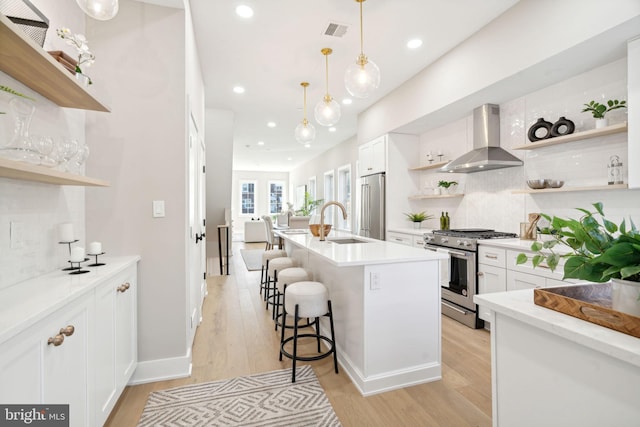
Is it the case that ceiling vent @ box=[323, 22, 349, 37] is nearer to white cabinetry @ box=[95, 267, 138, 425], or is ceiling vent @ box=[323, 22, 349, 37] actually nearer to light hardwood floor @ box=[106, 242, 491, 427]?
white cabinetry @ box=[95, 267, 138, 425]

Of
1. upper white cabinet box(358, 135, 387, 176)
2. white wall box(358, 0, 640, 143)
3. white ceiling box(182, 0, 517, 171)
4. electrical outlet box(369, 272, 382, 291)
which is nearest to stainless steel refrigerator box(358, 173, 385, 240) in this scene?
upper white cabinet box(358, 135, 387, 176)

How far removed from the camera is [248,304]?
3.94m

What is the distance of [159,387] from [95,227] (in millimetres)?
1213

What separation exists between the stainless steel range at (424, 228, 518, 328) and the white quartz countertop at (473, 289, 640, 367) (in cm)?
220

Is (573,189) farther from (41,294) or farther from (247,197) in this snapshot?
(247,197)

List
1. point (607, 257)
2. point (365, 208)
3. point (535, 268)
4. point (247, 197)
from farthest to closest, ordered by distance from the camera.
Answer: point (247, 197) < point (365, 208) < point (535, 268) < point (607, 257)

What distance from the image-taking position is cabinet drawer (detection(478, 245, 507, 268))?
2.86 m

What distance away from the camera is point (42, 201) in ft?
5.36

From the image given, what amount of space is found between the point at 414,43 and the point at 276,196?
11.6m

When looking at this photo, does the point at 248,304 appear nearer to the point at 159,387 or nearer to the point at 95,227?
the point at 159,387

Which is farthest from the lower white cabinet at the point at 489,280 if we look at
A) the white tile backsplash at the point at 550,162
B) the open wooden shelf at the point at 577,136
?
the open wooden shelf at the point at 577,136

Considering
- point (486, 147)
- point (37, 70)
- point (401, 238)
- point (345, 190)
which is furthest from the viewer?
point (345, 190)

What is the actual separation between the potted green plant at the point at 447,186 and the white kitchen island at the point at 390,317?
242cm

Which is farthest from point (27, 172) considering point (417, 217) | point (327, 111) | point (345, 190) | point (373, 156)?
point (345, 190)
